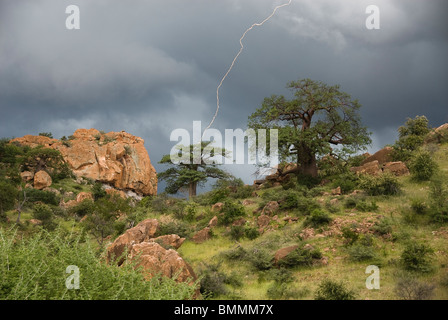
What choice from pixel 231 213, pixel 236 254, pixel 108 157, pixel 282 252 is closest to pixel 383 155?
pixel 231 213

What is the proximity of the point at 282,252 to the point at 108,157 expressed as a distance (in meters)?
57.2

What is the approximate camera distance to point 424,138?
29.6 meters

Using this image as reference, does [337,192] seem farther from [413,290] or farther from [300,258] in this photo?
[413,290]

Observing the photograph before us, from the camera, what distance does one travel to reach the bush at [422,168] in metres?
19.8

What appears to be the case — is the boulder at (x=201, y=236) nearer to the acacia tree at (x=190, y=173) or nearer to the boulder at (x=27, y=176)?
the acacia tree at (x=190, y=173)

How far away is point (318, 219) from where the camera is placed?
615 inches

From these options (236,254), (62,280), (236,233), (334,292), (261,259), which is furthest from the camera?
(236,233)

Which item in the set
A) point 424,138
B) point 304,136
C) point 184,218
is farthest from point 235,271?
point 424,138

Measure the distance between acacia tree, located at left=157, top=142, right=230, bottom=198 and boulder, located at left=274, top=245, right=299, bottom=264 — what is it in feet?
83.5

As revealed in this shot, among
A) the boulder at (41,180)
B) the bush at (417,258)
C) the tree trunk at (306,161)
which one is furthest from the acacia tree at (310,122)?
the boulder at (41,180)

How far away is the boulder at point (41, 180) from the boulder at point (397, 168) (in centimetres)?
4272

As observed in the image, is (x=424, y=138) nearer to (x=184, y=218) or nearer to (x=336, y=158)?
(x=336, y=158)

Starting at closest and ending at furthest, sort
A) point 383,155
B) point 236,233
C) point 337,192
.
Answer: point 236,233
point 337,192
point 383,155
